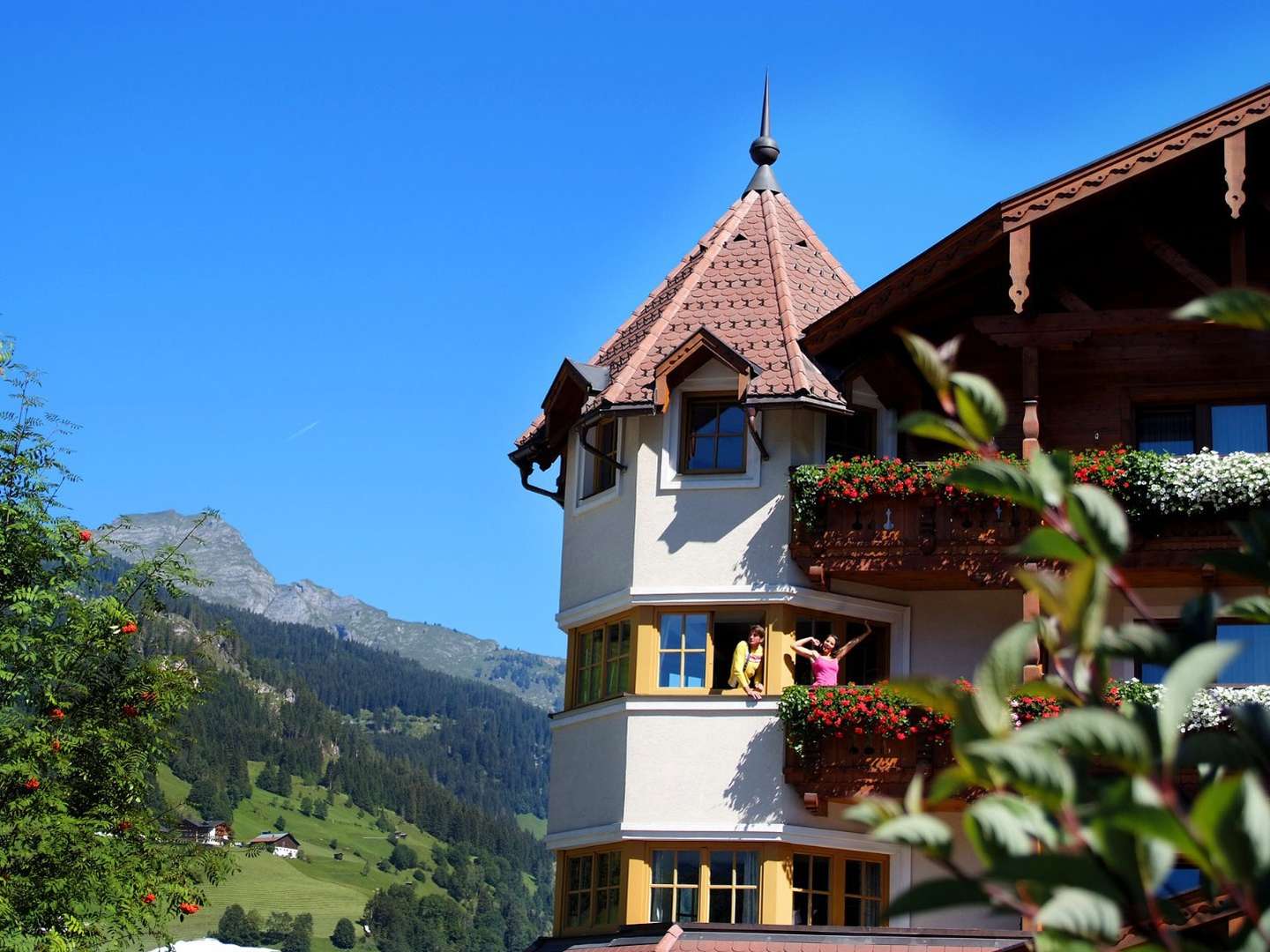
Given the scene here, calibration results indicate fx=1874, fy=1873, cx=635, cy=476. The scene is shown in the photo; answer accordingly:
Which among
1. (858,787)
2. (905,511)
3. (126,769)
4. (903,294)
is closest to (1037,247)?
(903,294)

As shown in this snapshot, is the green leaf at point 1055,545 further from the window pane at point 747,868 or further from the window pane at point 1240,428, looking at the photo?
the window pane at point 1240,428

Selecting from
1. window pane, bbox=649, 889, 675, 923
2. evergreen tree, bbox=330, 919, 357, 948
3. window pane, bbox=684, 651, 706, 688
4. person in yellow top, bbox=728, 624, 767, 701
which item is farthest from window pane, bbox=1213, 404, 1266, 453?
evergreen tree, bbox=330, 919, 357, 948

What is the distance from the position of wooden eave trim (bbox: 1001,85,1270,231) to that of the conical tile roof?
3530 millimetres

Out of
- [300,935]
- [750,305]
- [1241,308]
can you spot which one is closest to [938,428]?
[1241,308]

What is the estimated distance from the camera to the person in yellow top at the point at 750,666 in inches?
914

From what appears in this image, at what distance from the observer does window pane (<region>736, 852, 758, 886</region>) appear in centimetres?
2291

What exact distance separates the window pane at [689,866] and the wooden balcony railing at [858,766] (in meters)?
1.59

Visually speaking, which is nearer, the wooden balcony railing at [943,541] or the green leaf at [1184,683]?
the green leaf at [1184,683]

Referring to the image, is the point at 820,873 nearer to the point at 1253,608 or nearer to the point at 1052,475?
the point at 1253,608

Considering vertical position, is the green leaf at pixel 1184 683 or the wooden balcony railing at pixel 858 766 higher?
the wooden balcony railing at pixel 858 766

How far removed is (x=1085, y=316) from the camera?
21953mm

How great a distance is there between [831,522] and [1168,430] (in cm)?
431

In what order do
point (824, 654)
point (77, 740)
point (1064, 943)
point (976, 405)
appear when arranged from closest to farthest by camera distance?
point (1064, 943) < point (976, 405) < point (77, 740) < point (824, 654)

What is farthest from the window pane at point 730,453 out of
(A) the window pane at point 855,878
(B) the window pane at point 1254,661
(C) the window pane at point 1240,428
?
(B) the window pane at point 1254,661
